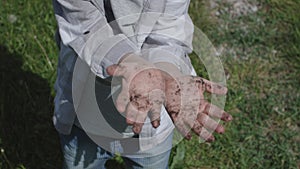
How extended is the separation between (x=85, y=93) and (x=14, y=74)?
3.13 ft

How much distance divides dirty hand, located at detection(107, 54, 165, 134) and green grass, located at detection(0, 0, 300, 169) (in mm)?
971

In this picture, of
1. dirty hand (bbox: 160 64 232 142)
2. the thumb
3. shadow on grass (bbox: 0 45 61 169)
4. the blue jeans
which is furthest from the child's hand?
shadow on grass (bbox: 0 45 61 169)

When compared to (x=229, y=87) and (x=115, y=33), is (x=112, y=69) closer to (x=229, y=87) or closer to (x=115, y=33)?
(x=115, y=33)

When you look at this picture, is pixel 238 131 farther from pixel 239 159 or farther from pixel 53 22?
pixel 53 22

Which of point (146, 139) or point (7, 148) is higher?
point (146, 139)

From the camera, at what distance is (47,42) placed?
8.41 feet

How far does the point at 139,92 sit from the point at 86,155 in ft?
1.93

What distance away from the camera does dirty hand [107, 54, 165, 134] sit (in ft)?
3.97

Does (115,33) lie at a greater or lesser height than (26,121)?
greater

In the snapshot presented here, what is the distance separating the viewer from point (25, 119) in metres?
2.32

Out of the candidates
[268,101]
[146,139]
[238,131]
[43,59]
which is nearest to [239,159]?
[238,131]

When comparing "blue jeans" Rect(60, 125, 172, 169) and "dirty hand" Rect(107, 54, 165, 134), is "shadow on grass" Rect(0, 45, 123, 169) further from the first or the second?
"dirty hand" Rect(107, 54, 165, 134)

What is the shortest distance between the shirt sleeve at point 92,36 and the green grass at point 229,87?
2.72 feet

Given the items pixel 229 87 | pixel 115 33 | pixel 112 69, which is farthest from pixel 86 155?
pixel 229 87
